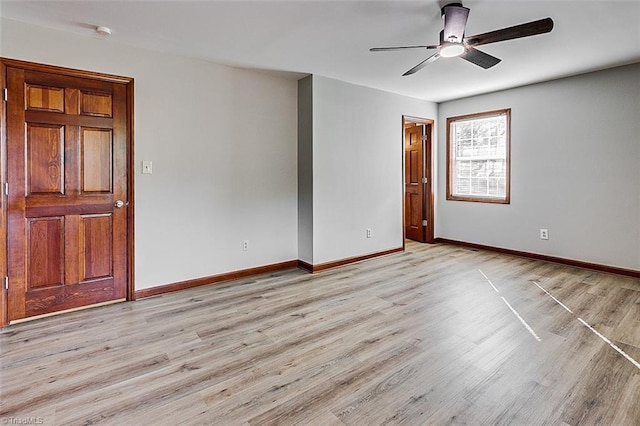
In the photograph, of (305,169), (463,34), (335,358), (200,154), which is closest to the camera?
(335,358)

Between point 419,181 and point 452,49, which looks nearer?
point 452,49

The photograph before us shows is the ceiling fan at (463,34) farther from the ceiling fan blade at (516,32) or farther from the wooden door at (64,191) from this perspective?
the wooden door at (64,191)

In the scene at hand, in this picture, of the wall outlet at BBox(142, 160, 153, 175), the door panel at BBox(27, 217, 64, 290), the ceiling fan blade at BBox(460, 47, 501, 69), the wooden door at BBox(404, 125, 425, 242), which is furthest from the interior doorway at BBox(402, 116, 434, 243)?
the door panel at BBox(27, 217, 64, 290)

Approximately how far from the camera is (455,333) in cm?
260

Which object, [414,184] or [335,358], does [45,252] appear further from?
[414,184]

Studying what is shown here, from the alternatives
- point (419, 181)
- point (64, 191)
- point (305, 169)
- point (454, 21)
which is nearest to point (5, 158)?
point (64, 191)

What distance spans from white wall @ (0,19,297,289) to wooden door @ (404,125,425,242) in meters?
2.73

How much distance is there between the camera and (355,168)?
4.75 metres

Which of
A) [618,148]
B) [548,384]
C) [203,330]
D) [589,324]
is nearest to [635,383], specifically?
[548,384]

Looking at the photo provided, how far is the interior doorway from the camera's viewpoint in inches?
237

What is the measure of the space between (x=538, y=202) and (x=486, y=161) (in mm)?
1009

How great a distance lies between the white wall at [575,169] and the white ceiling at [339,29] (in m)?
0.43

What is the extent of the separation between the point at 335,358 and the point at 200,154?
8.40ft

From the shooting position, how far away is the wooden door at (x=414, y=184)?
614cm
